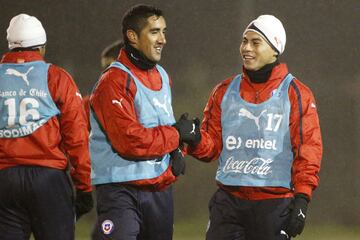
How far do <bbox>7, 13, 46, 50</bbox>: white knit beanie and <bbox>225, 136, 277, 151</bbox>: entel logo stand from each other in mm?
1192

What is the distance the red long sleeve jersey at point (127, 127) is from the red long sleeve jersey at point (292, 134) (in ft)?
1.11

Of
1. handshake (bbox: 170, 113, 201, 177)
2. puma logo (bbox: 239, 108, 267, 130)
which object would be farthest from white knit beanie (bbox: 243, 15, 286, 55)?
handshake (bbox: 170, 113, 201, 177)

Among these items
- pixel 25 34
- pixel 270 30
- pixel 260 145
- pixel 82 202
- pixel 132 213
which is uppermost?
pixel 270 30

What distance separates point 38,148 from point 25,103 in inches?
9.8

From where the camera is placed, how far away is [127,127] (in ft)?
17.7

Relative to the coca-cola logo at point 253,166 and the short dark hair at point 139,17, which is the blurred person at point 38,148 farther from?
the coca-cola logo at point 253,166

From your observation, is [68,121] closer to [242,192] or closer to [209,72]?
→ [242,192]

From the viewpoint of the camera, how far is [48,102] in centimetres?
572

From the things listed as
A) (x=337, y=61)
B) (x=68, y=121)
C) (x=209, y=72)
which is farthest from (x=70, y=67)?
(x=68, y=121)

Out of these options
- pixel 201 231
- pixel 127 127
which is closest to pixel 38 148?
pixel 127 127

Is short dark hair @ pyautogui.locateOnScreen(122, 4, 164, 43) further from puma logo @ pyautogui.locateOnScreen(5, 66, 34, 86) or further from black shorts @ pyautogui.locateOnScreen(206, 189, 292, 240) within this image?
black shorts @ pyautogui.locateOnScreen(206, 189, 292, 240)

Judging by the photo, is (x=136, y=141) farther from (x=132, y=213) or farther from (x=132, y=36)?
(x=132, y=36)

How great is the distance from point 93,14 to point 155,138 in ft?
14.0

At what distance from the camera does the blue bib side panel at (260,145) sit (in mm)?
5668
